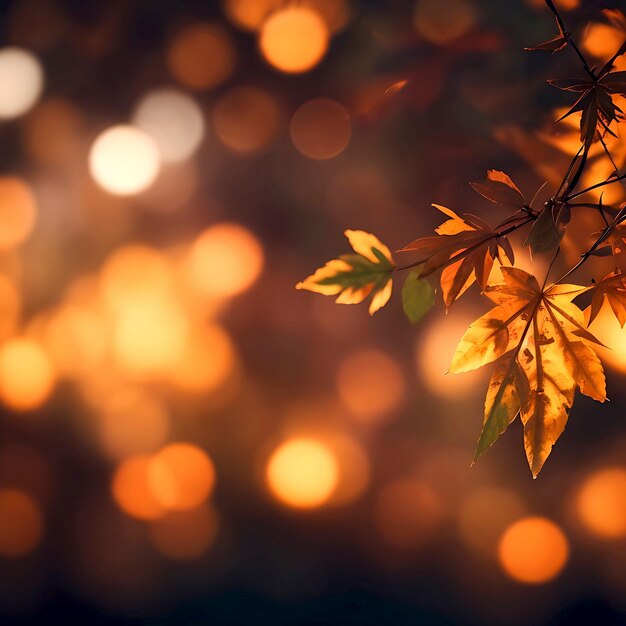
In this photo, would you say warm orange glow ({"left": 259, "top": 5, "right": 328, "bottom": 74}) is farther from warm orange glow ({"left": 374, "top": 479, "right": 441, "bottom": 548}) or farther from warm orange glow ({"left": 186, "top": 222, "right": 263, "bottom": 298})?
warm orange glow ({"left": 374, "top": 479, "right": 441, "bottom": 548})

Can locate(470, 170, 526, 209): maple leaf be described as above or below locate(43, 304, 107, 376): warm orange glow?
above

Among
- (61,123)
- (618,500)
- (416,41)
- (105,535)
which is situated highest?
(416,41)

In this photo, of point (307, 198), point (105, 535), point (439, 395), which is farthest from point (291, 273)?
point (105, 535)

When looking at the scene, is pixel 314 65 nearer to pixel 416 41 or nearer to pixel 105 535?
pixel 416 41

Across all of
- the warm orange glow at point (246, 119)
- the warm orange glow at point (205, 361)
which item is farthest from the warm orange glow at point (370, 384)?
the warm orange glow at point (246, 119)

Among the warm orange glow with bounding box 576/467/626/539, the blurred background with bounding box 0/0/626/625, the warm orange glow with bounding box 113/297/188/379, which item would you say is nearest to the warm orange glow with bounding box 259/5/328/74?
the blurred background with bounding box 0/0/626/625

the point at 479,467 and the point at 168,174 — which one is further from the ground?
the point at 168,174

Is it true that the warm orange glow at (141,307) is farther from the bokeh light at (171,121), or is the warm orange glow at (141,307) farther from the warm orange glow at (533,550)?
the warm orange glow at (533,550)

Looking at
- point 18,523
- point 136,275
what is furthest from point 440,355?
point 18,523
